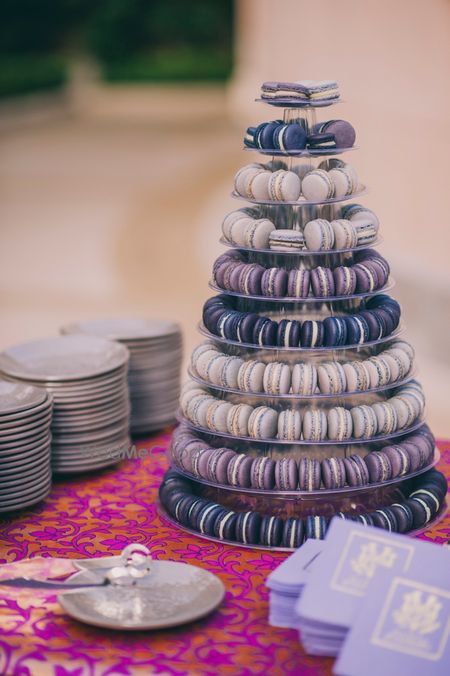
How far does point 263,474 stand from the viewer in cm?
287

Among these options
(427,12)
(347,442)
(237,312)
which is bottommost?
(347,442)

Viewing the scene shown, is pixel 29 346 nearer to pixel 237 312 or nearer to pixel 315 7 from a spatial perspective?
pixel 237 312

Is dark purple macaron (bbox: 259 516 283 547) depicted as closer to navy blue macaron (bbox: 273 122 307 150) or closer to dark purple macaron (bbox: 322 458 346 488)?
dark purple macaron (bbox: 322 458 346 488)

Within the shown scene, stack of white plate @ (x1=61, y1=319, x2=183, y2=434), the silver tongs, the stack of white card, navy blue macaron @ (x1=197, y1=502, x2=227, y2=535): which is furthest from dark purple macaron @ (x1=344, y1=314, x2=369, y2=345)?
stack of white plate @ (x1=61, y1=319, x2=183, y2=434)

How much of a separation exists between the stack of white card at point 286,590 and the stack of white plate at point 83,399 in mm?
1088

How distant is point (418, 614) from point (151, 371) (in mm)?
1822

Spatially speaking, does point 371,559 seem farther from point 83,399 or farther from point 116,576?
point 83,399

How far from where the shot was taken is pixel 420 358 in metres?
5.82

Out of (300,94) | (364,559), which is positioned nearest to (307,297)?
(300,94)

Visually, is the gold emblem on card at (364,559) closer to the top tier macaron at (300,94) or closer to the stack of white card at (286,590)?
the stack of white card at (286,590)

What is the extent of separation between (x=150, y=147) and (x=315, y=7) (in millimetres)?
5971

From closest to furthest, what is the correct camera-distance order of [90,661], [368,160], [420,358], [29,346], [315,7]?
[90,661] < [29,346] < [420,358] < [368,160] < [315,7]

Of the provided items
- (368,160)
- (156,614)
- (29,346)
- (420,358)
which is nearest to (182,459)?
(156,614)

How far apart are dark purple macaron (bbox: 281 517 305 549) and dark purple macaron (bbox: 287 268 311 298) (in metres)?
0.60
